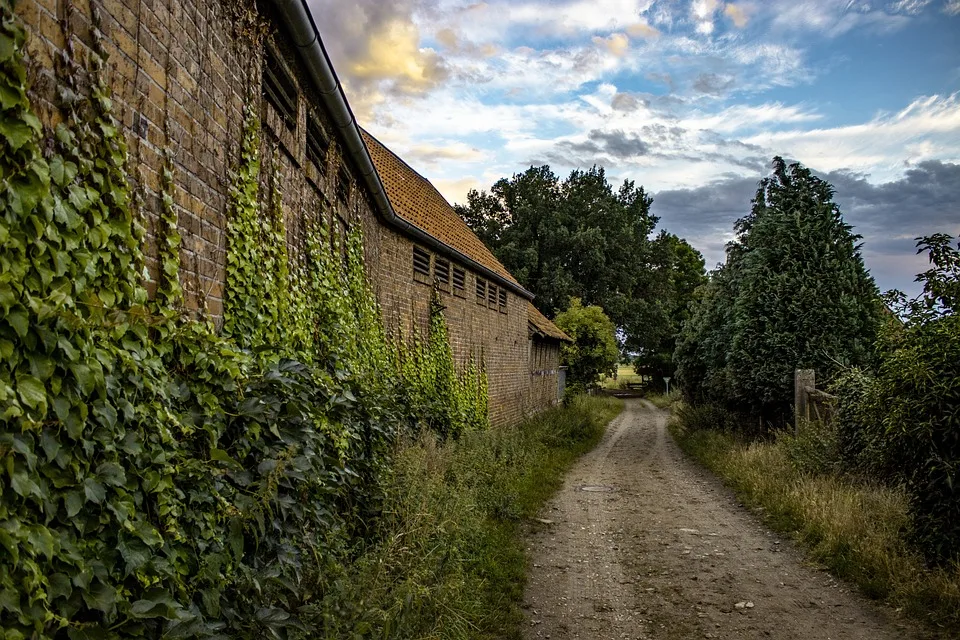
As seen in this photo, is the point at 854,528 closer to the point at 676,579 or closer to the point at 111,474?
the point at 676,579

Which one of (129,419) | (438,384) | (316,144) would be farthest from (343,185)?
(129,419)

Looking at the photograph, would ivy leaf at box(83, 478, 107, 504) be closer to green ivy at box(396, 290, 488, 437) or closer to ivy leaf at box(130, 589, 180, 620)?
ivy leaf at box(130, 589, 180, 620)

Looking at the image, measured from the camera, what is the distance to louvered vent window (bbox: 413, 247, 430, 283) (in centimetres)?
1116

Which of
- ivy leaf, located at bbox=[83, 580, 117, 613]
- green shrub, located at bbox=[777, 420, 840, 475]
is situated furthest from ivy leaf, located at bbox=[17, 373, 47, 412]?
green shrub, located at bbox=[777, 420, 840, 475]

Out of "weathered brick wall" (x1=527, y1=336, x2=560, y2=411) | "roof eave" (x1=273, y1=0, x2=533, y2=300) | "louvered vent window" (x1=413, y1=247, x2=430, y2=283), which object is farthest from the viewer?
"weathered brick wall" (x1=527, y1=336, x2=560, y2=411)

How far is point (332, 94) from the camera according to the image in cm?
614

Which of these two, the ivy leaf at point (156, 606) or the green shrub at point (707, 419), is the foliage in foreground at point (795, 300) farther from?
the ivy leaf at point (156, 606)

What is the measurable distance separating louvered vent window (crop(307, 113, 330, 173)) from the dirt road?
4791 mm

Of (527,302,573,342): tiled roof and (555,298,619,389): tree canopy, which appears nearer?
(527,302,573,342): tiled roof

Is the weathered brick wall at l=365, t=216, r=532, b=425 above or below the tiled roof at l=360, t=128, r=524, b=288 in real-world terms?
below

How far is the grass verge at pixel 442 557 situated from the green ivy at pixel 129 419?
0.27m

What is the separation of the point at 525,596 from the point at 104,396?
4453 mm

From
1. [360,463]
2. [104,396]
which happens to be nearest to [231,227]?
[104,396]

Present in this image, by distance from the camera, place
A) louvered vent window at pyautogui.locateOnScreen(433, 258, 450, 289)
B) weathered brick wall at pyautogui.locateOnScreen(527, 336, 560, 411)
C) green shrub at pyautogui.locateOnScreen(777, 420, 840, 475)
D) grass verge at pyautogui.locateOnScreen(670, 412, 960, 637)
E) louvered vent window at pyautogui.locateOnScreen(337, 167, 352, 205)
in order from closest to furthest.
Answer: grass verge at pyautogui.locateOnScreen(670, 412, 960, 637) < louvered vent window at pyautogui.locateOnScreen(337, 167, 352, 205) < green shrub at pyautogui.locateOnScreen(777, 420, 840, 475) < louvered vent window at pyautogui.locateOnScreen(433, 258, 450, 289) < weathered brick wall at pyautogui.locateOnScreen(527, 336, 560, 411)
